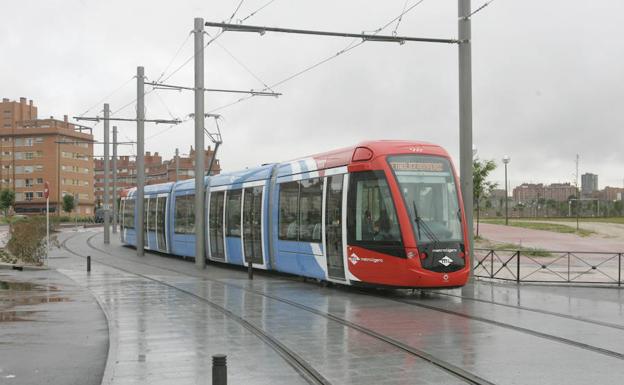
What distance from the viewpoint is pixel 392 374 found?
7984 millimetres

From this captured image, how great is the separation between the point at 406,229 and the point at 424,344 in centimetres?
511

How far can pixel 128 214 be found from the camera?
38.4m

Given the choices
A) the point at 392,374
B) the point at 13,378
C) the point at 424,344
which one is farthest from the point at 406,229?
the point at 13,378

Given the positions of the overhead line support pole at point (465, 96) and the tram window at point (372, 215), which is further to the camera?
the overhead line support pole at point (465, 96)

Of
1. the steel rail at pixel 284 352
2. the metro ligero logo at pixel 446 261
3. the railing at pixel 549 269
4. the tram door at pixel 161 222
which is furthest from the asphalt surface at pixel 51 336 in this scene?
the tram door at pixel 161 222

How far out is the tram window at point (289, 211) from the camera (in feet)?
62.4

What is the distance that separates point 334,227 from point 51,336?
24.4 feet

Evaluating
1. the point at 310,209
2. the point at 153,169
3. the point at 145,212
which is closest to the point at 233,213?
the point at 310,209

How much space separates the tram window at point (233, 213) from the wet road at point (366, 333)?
15.9ft

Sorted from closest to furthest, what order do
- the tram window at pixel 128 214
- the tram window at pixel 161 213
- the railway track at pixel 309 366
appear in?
1. the railway track at pixel 309 366
2. the tram window at pixel 161 213
3. the tram window at pixel 128 214

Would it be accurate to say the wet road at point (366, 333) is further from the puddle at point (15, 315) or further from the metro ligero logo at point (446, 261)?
the puddle at point (15, 315)

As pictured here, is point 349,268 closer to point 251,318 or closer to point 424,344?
point 251,318

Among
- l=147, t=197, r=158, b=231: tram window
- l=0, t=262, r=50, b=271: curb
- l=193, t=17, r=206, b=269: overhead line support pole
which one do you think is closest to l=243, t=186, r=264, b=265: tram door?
l=193, t=17, r=206, b=269: overhead line support pole

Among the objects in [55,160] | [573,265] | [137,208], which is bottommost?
[573,265]
